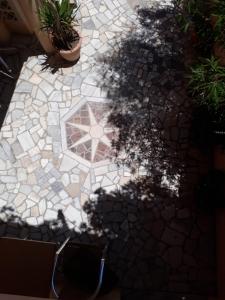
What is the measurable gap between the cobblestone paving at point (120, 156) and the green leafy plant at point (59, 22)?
0.46m

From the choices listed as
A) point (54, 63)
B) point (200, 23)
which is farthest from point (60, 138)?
point (200, 23)

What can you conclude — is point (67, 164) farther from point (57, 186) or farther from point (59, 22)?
Answer: point (59, 22)

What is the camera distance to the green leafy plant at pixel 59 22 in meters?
6.61

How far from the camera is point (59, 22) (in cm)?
679

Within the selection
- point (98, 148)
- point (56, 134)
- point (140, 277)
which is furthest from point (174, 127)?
point (140, 277)

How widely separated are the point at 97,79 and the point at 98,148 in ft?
5.16

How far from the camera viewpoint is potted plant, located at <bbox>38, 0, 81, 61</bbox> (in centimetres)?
663

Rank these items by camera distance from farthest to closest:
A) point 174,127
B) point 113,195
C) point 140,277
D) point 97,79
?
1. point 97,79
2. point 174,127
3. point 113,195
4. point 140,277

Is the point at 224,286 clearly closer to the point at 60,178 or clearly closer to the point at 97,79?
the point at 60,178

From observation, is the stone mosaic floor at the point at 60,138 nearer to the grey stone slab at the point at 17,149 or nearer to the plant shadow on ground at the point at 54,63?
the grey stone slab at the point at 17,149

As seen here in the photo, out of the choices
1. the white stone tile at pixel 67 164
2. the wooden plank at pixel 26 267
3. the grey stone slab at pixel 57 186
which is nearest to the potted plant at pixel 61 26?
the white stone tile at pixel 67 164

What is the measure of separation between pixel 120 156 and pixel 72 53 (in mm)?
2407

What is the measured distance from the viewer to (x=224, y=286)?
5.39 metres

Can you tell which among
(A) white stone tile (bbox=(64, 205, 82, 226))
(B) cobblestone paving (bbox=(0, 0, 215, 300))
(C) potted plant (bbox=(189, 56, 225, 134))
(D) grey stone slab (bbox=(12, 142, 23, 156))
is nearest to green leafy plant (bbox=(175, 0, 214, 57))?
(B) cobblestone paving (bbox=(0, 0, 215, 300))
